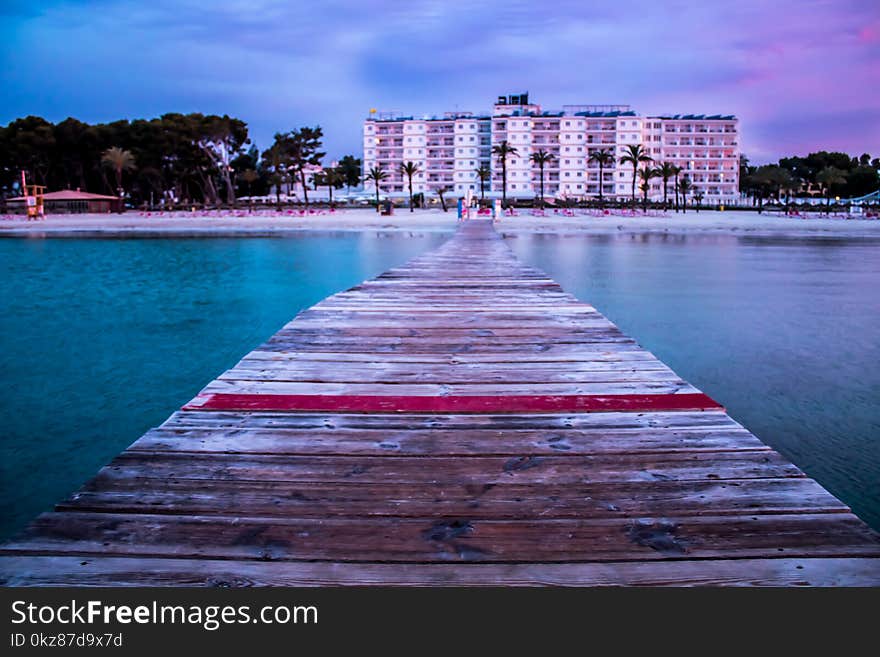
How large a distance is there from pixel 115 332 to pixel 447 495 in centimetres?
1207

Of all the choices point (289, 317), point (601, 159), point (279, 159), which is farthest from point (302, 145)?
point (289, 317)

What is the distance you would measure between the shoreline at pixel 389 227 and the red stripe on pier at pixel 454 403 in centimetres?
3604

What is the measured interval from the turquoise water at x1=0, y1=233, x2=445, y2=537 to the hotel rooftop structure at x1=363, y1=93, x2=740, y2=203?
255 feet

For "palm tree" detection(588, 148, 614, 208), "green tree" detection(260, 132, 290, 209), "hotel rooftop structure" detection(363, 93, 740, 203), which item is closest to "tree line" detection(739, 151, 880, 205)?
"hotel rooftop structure" detection(363, 93, 740, 203)

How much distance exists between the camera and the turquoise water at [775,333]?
6.18 metres

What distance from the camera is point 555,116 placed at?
104250 mm

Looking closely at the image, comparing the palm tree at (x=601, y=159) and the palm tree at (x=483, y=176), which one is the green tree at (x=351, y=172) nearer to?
the palm tree at (x=483, y=176)

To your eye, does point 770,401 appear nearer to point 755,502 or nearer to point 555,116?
point 755,502

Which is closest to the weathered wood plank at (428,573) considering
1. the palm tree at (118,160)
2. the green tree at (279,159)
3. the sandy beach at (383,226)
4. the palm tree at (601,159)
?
the sandy beach at (383,226)

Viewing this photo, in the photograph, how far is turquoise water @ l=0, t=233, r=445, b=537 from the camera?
21.1 feet

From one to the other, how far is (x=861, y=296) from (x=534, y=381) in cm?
1498

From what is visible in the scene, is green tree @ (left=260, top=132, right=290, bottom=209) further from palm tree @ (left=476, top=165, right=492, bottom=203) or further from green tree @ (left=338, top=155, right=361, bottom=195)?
green tree @ (left=338, top=155, right=361, bottom=195)

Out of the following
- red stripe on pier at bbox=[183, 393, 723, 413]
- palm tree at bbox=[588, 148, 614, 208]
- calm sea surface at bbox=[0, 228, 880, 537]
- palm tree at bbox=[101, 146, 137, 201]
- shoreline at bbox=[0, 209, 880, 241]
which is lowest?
calm sea surface at bbox=[0, 228, 880, 537]
